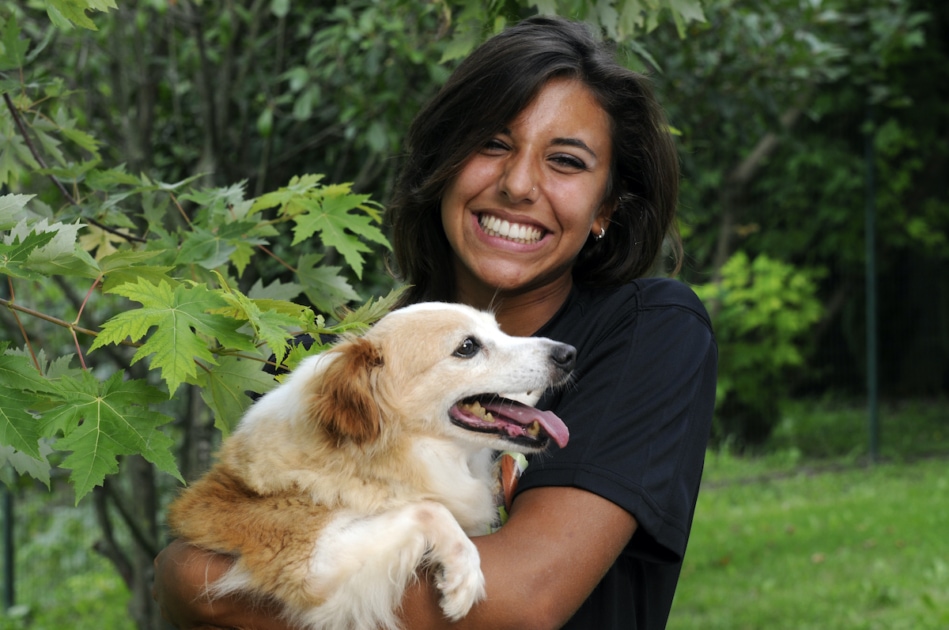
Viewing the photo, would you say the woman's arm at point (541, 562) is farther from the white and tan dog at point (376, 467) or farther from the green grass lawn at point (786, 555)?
the green grass lawn at point (786, 555)

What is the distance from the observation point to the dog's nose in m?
2.25

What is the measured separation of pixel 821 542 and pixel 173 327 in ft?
20.6

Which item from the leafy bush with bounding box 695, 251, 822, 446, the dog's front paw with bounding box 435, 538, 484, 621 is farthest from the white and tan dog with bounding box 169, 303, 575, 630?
the leafy bush with bounding box 695, 251, 822, 446

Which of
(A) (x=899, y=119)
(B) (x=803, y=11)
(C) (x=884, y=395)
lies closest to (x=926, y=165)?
(A) (x=899, y=119)

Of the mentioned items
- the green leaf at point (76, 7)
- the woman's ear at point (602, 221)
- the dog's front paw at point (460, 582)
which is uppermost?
the green leaf at point (76, 7)

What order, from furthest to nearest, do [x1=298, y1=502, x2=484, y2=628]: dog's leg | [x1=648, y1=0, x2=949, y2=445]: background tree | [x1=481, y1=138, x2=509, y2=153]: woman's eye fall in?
[x1=648, y1=0, x2=949, y2=445]: background tree
[x1=481, y1=138, x2=509, y2=153]: woman's eye
[x1=298, y1=502, x2=484, y2=628]: dog's leg

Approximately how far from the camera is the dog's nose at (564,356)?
2252mm

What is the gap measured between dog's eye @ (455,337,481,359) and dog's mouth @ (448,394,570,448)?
0.11 m

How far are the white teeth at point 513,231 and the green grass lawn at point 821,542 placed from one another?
3.95 metres

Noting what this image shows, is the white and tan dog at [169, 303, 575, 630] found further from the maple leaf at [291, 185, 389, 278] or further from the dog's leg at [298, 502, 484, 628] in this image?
the maple leaf at [291, 185, 389, 278]

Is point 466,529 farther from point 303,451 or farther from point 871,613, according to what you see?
point 871,613

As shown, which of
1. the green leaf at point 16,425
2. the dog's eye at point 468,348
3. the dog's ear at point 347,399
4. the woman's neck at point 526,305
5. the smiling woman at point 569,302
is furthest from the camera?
the woman's neck at point 526,305

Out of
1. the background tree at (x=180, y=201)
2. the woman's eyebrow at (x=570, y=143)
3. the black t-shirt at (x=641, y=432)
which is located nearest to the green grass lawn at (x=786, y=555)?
the background tree at (x=180, y=201)

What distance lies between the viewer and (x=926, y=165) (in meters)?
10.8
